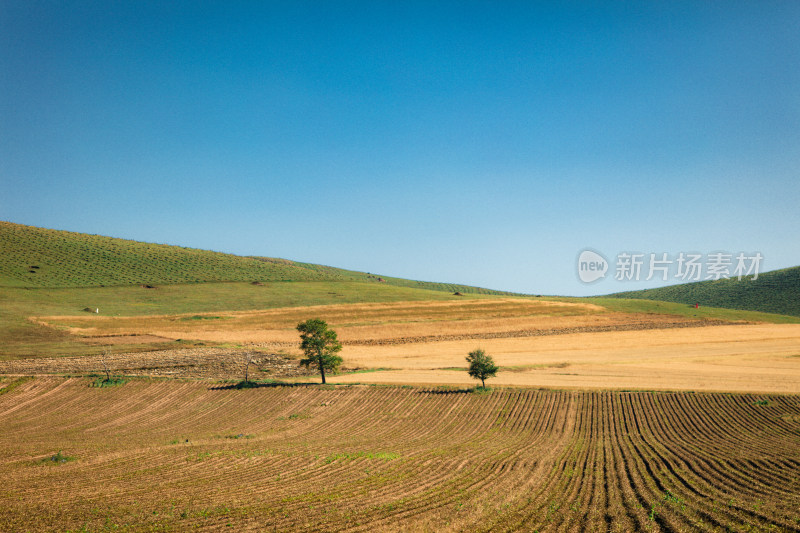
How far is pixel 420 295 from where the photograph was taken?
484ft

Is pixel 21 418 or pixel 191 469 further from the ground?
pixel 191 469

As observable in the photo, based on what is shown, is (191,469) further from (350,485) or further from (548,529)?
(548,529)

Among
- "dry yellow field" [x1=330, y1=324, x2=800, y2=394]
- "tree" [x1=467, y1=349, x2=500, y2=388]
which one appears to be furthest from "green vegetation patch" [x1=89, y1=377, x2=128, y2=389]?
"tree" [x1=467, y1=349, x2=500, y2=388]

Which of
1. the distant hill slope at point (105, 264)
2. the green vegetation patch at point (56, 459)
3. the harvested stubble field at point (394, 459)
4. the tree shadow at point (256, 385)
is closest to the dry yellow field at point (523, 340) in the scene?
the tree shadow at point (256, 385)

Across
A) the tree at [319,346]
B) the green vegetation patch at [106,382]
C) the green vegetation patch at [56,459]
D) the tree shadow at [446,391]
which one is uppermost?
the tree at [319,346]

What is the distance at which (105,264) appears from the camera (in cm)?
14375

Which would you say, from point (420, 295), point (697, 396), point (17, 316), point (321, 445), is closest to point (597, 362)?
point (697, 396)

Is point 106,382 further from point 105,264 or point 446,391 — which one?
point 105,264

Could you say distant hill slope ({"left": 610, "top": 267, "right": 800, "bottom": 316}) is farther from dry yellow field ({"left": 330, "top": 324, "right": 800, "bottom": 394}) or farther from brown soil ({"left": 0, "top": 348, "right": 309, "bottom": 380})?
brown soil ({"left": 0, "top": 348, "right": 309, "bottom": 380})

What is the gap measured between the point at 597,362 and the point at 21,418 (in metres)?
69.4

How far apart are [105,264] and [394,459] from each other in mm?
143360

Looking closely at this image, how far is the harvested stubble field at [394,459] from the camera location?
64.4 ft

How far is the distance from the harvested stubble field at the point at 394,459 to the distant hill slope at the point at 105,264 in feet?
287

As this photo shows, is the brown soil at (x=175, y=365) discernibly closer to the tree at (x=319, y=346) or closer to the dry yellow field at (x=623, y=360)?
the tree at (x=319, y=346)
